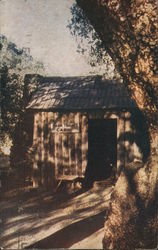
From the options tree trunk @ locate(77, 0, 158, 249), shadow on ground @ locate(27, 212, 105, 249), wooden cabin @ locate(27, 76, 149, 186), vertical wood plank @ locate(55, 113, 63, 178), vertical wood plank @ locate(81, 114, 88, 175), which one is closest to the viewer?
tree trunk @ locate(77, 0, 158, 249)

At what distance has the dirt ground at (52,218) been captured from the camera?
6.47 m

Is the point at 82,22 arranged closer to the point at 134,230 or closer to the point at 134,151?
the point at 134,151

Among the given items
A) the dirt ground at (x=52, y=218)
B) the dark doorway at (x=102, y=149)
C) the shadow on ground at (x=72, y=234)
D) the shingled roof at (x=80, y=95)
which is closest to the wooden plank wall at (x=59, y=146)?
the shingled roof at (x=80, y=95)

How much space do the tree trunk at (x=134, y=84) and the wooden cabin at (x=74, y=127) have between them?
6.72 metres

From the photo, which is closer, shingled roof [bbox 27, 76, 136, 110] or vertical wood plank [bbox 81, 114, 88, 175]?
shingled roof [bbox 27, 76, 136, 110]

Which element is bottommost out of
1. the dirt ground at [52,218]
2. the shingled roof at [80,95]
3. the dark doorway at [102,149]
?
the dirt ground at [52,218]

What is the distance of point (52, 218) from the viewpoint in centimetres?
841

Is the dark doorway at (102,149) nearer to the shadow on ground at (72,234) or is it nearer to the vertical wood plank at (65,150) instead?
the vertical wood plank at (65,150)

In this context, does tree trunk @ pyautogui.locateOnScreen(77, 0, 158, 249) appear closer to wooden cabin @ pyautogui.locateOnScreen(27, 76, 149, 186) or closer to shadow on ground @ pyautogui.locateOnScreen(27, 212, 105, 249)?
shadow on ground @ pyautogui.locateOnScreen(27, 212, 105, 249)

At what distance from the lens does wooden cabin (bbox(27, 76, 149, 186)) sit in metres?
11.6

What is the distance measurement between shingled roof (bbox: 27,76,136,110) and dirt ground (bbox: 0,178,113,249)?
140 inches

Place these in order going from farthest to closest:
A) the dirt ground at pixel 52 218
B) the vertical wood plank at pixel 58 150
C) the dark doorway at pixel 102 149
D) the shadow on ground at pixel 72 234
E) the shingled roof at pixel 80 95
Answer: the dark doorway at pixel 102 149 < the vertical wood plank at pixel 58 150 < the shingled roof at pixel 80 95 < the dirt ground at pixel 52 218 < the shadow on ground at pixel 72 234

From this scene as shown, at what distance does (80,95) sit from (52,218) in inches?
233

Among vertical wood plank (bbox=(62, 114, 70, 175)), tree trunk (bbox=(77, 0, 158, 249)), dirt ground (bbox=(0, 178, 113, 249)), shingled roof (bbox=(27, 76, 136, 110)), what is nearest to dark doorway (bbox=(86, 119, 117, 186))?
vertical wood plank (bbox=(62, 114, 70, 175))
